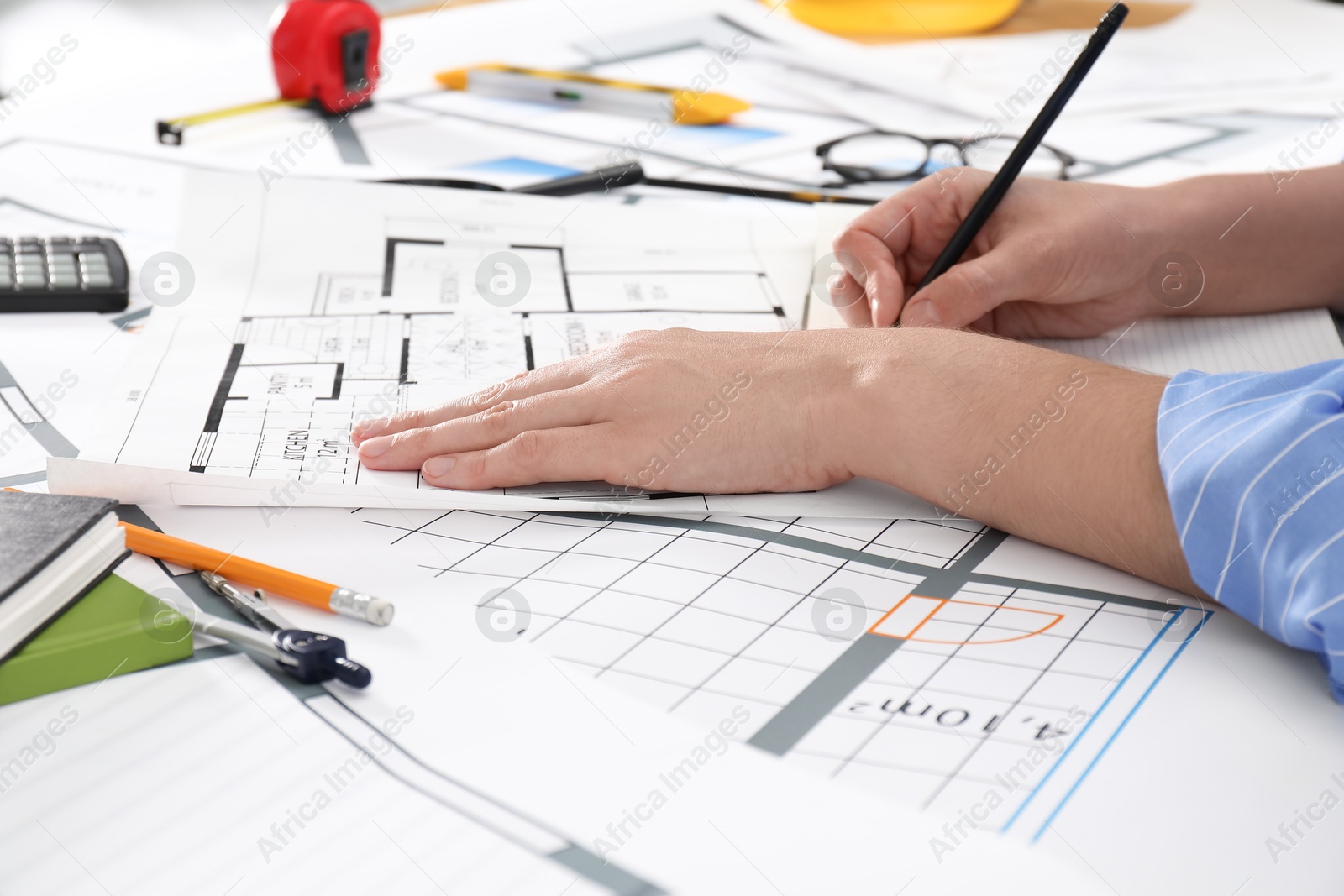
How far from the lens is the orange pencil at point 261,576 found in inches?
20.3

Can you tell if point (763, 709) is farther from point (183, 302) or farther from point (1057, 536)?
point (183, 302)

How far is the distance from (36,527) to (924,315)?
1.82 feet

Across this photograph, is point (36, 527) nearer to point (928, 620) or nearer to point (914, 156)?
point (928, 620)

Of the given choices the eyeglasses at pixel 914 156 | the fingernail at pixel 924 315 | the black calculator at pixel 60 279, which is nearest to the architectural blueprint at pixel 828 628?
the fingernail at pixel 924 315

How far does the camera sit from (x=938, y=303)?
762 mm

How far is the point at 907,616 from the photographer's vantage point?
533 mm

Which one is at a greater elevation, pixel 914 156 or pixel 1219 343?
pixel 914 156

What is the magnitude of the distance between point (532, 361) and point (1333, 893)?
0.55 meters

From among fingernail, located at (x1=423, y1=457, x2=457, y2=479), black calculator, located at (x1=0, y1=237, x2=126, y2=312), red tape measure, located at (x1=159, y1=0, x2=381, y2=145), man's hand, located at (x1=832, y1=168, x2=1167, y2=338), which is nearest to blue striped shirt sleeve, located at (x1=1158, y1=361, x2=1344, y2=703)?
man's hand, located at (x1=832, y1=168, x2=1167, y2=338)

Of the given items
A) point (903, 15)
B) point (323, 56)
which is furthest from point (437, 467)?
point (903, 15)

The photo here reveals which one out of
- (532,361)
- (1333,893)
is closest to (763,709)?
(1333,893)

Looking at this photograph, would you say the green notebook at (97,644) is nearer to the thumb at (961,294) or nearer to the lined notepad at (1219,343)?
the thumb at (961,294)

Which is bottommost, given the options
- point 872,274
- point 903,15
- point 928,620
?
point 928,620

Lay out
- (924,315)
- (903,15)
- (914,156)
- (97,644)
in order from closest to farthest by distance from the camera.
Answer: (97,644) → (924,315) → (914,156) → (903,15)
